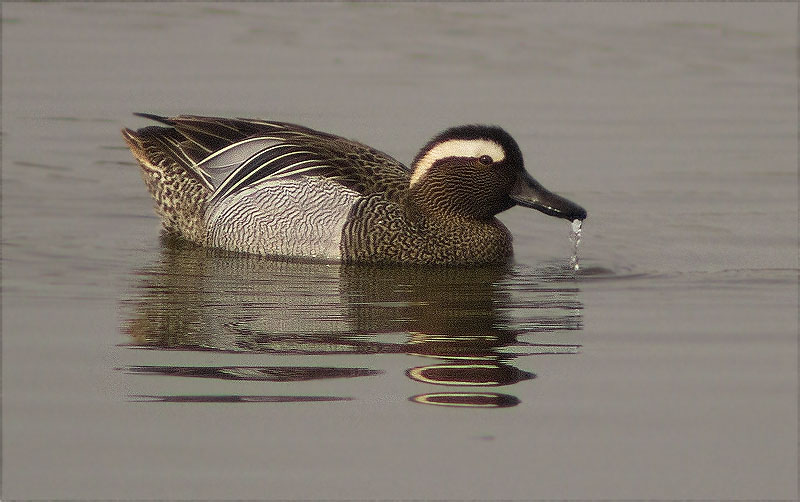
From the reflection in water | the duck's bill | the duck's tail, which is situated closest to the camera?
the reflection in water

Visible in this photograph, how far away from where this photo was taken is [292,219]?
1051 centimetres

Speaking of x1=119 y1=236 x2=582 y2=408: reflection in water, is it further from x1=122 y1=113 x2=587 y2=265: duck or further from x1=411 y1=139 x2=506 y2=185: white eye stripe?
x1=411 y1=139 x2=506 y2=185: white eye stripe

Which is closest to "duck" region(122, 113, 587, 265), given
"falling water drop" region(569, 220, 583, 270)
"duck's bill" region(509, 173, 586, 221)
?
"duck's bill" region(509, 173, 586, 221)

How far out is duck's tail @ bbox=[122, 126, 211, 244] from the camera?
1100 cm

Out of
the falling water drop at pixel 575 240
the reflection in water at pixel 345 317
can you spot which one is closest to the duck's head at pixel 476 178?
the falling water drop at pixel 575 240

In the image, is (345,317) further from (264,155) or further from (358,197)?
(264,155)

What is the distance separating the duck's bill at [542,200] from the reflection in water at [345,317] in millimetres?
396

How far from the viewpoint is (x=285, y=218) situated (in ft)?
34.6

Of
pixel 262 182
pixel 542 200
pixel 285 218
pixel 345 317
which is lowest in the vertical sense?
pixel 345 317

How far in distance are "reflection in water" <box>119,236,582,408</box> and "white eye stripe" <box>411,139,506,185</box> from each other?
2.37 feet

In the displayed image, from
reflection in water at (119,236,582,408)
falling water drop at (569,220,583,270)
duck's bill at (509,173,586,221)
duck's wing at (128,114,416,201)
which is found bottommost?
reflection in water at (119,236,582,408)

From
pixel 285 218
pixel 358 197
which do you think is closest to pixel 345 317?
A: pixel 358 197

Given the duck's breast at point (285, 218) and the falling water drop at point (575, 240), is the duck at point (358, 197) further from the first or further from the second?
the falling water drop at point (575, 240)

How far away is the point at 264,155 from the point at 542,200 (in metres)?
2.00
